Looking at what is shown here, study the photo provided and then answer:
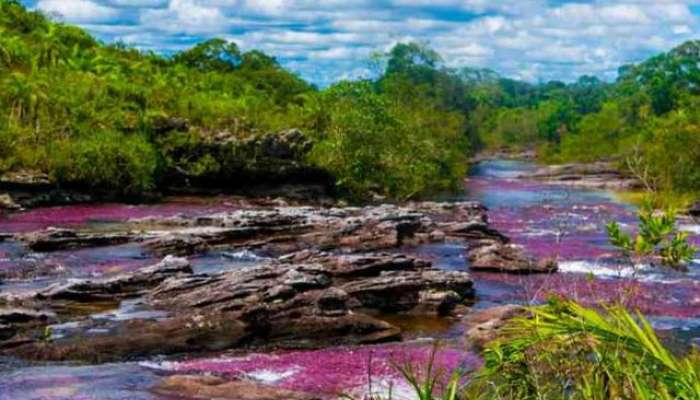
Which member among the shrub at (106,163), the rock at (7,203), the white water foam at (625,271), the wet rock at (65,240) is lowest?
the white water foam at (625,271)

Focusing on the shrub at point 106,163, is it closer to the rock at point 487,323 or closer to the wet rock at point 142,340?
the rock at point 487,323

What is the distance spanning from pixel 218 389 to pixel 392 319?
10730mm

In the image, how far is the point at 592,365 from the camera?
9961 mm

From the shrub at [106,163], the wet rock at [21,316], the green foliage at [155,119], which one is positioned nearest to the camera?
the wet rock at [21,316]

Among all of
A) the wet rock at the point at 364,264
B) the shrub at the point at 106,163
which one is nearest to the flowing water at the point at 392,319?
the wet rock at the point at 364,264

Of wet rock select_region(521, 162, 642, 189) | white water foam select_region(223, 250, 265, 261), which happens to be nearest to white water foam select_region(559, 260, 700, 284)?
white water foam select_region(223, 250, 265, 261)

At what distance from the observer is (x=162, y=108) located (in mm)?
78250

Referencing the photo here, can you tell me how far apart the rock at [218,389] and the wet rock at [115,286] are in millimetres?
8637

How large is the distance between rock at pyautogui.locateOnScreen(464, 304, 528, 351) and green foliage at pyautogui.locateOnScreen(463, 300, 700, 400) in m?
12.4

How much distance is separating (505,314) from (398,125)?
50.8 m

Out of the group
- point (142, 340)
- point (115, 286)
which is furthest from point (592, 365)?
point (115, 286)

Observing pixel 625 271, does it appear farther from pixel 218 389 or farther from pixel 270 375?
pixel 218 389

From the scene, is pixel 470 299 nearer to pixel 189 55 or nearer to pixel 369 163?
pixel 369 163

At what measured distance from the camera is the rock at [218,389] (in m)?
19.1
